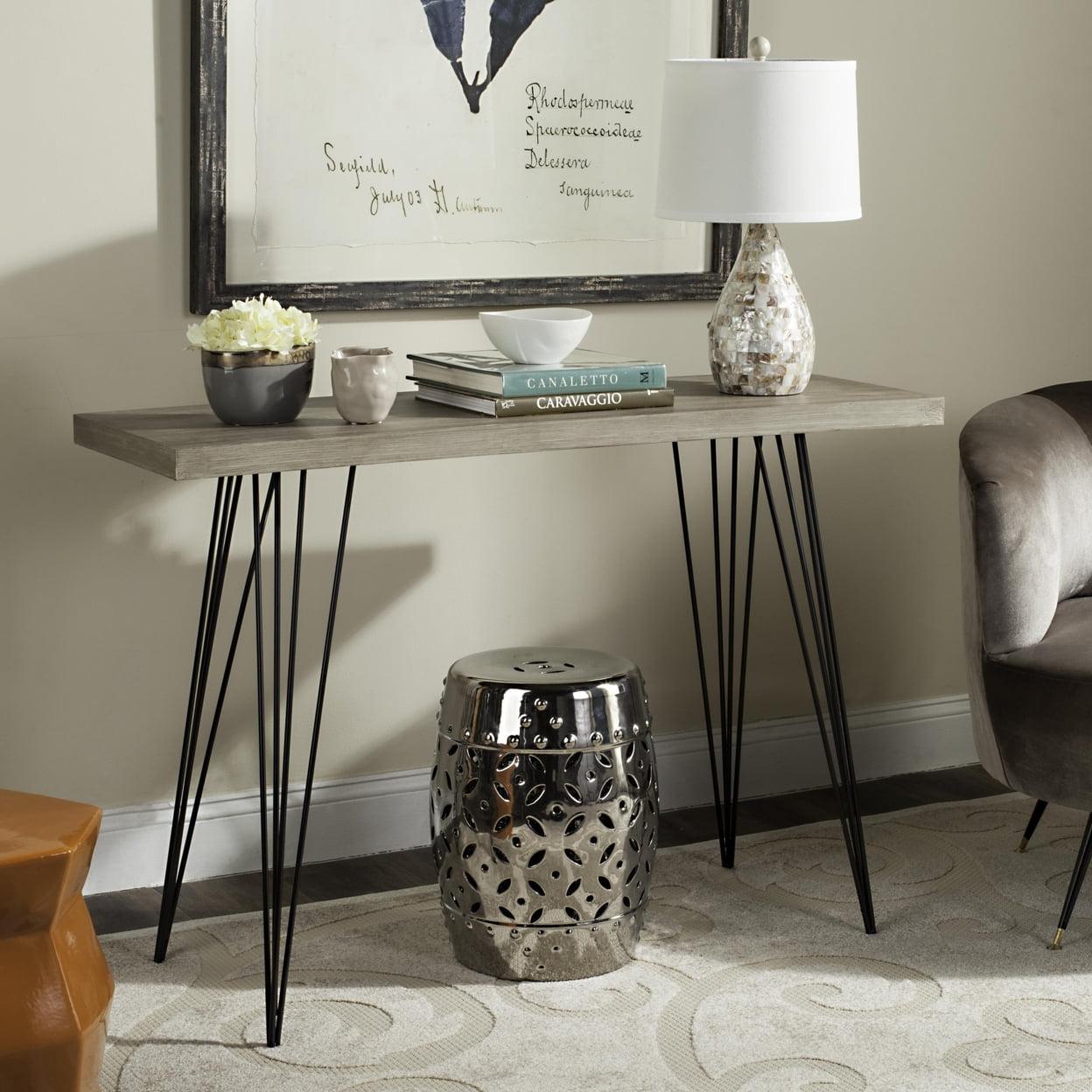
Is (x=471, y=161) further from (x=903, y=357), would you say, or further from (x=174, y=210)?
(x=903, y=357)

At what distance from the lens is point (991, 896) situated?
243 cm

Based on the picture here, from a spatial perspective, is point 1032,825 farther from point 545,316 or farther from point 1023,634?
point 545,316

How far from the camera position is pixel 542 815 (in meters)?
2.07

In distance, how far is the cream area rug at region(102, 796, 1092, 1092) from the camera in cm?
188

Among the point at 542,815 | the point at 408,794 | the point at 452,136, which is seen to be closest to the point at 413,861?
the point at 408,794

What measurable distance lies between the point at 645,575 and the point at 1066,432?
0.76 metres

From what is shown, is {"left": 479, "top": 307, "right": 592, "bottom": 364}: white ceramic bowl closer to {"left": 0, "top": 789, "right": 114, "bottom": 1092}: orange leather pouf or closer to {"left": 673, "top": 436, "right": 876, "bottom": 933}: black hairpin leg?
{"left": 673, "top": 436, "right": 876, "bottom": 933}: black hairpin leg

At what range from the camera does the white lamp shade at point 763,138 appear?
213 centimetres

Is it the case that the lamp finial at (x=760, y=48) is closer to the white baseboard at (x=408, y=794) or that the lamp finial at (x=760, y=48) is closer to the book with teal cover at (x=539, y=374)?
the book with teal cover at (x=539, y=374)

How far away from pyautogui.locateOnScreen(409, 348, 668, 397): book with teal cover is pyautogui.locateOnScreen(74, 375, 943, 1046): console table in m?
0.04

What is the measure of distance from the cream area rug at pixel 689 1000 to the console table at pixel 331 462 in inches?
2.6

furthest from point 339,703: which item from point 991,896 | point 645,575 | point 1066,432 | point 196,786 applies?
point 1066,432

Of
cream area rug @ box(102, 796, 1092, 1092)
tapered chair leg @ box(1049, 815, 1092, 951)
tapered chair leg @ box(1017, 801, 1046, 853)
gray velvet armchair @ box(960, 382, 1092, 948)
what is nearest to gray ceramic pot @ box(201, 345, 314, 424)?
cream area rug @ box(102, 796, 1092, 1092)

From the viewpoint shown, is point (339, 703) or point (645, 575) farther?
point (645, 575)
